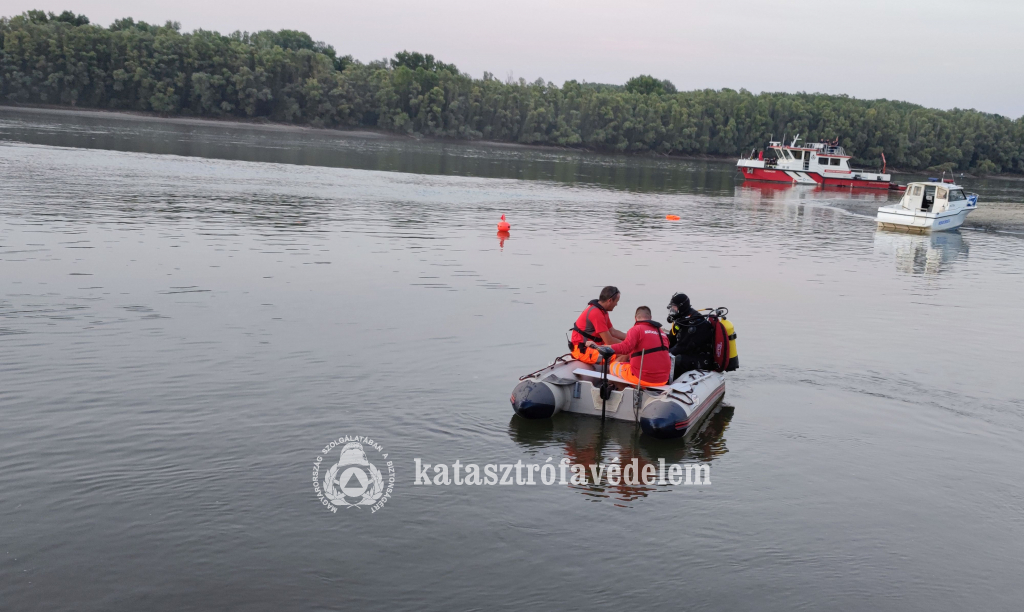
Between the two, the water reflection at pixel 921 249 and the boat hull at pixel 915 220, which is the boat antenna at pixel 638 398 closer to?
the water reflection at pixel 921 249

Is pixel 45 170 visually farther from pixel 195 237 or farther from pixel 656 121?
pixel 656 121

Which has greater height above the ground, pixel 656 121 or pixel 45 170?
pixel 656 121

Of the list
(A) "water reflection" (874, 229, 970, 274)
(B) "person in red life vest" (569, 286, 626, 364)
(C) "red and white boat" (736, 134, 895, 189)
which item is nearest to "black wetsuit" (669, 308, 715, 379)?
(B) "person in red life vest" (569, 286, 626, 364)

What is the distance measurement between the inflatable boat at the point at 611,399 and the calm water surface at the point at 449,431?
32cm

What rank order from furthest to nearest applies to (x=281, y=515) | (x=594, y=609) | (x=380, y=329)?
(x=380, y=329), (x=281, y=515), (x=594, y=609)

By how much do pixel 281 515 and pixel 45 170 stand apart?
126 feet

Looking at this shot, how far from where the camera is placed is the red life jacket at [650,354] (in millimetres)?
12453

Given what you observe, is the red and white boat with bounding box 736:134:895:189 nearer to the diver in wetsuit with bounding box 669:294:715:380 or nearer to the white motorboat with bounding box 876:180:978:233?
the white motorboat with bounding box 876:180:978:233

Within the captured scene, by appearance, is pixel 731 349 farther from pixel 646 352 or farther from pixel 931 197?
pixel 931 197

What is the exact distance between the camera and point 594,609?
8.03 meters

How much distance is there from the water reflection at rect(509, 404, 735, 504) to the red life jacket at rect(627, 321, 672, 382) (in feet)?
2.58

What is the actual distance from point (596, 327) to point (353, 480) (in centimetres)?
465

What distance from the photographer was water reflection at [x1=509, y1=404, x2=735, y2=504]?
11625 mm

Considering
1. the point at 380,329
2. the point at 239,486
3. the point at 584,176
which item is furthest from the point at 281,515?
the point at 584,176
